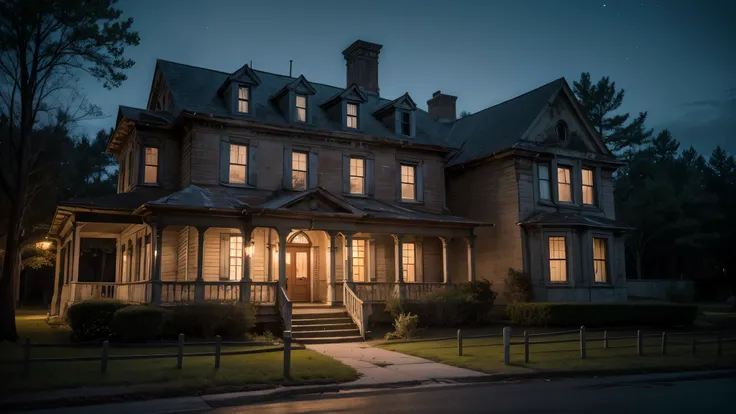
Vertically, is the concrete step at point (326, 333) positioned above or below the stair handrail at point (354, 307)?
below

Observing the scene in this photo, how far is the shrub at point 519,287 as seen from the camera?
88.2 feet

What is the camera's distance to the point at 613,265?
93.3 ft

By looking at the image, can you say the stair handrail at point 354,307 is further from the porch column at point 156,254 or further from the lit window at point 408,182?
the lit window at point 408,182

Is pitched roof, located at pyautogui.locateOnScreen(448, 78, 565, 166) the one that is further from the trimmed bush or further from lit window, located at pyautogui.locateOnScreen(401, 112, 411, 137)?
the trimmed bush

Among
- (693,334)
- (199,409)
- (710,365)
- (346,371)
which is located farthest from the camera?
(693,334)

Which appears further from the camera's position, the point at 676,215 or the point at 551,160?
the point at 676,215

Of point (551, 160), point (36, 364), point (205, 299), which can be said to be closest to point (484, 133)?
point (551, 160)

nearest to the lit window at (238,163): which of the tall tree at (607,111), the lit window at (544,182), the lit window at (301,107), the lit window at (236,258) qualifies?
the lit window at (236,258)

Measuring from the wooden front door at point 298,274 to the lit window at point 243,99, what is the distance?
612 cm

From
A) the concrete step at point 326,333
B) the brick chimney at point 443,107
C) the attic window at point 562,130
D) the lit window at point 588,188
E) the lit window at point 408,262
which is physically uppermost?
the brick chimney at point 443,107

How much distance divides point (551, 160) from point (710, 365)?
14727mm

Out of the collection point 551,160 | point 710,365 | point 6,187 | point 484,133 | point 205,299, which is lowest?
point 710,365

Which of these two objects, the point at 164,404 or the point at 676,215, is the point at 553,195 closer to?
the point at 164,404

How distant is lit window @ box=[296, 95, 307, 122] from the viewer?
26438mm
